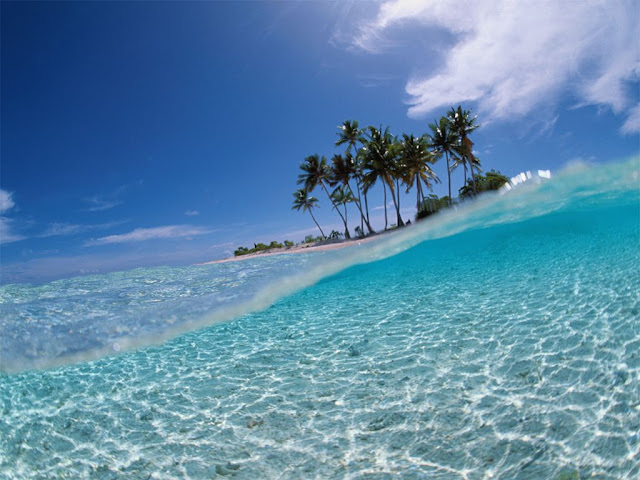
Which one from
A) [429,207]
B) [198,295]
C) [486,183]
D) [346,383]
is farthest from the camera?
[486,183]

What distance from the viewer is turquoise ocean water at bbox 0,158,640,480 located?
362 cm

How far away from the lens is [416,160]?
109ft

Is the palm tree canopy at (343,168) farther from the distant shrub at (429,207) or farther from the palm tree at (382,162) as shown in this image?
the distant shrub at (429,207)

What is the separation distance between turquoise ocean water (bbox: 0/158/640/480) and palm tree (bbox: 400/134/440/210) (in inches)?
930

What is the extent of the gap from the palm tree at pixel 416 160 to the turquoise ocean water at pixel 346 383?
→ 23626 mm

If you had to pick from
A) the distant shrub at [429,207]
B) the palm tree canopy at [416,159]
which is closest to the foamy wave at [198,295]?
the distant shrub at [429,207]

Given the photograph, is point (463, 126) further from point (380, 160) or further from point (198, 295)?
point (198, 295)

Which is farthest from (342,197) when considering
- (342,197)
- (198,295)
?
(198,295)

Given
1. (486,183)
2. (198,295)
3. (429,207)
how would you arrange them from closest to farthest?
(198,295) < (429,207) < (486,183)

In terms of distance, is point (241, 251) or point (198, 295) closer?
point (198, 295)

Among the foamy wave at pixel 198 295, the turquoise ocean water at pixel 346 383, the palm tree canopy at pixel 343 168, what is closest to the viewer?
the turquoise ocean water at pixel 346 383

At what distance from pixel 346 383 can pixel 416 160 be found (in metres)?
31.9

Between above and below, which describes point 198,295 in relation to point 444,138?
below

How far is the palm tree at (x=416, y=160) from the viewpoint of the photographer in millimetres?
33250
